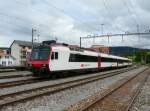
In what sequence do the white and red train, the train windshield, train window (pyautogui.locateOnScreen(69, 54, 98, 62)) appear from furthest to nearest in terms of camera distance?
train window (pyautogui.locateOnScreen(69, 54, 98, 62)), the train windshield, the white and red train

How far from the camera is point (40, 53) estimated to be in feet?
80.5

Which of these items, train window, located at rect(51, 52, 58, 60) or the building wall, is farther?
the building wall

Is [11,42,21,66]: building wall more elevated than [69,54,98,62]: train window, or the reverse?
[11,42,21,66]: building wall

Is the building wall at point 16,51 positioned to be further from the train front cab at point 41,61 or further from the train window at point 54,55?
the train window at point 54,55

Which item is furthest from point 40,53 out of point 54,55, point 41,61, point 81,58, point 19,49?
point 19,49

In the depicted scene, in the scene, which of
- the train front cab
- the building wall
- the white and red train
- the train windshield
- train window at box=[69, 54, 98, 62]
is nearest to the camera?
the train front cab

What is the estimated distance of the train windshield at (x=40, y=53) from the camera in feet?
79.0

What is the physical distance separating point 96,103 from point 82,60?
1932cm

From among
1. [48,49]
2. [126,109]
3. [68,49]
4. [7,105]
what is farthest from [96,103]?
[68,49]

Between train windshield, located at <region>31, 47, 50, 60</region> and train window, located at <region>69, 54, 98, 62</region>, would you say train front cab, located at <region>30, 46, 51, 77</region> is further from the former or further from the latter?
train window, located at <region>69, 54, 98, 62</region>

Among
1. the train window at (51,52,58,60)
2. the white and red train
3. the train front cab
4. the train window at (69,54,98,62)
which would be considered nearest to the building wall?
the train window at (69,54,98,62)

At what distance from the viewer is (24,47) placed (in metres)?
108

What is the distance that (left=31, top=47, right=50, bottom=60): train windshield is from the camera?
24094 millimetres

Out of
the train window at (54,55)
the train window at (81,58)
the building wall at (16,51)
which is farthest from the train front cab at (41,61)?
the building wall at (16,51)
